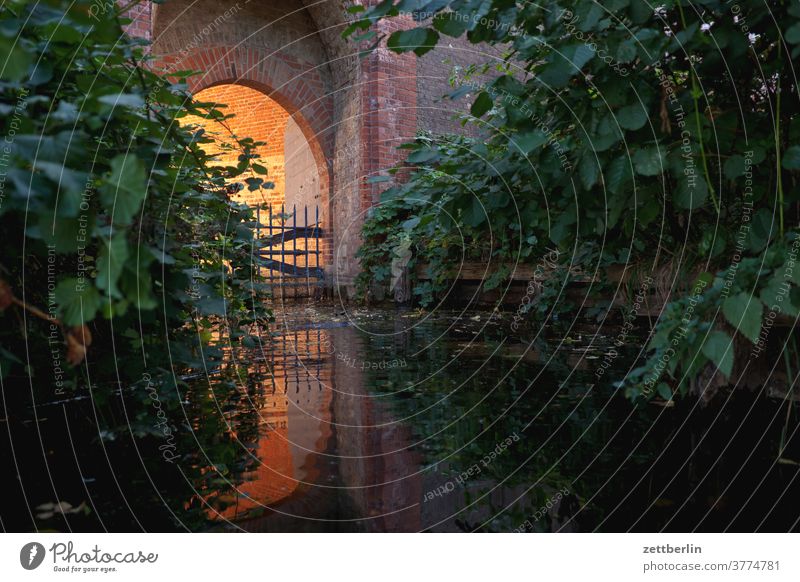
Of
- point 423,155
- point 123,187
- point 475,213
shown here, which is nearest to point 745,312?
point 475,213

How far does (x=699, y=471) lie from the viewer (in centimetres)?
180

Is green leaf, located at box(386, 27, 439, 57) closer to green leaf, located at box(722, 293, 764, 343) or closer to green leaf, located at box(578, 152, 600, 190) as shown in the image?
green leaf, located at box(578, 152, 600, 190)

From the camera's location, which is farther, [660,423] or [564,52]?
[660,423]

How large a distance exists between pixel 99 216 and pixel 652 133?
144cm

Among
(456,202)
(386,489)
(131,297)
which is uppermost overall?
(456,202)

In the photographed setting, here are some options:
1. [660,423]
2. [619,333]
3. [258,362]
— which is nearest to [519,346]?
[619,333]

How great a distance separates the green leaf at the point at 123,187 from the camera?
35.9 inches

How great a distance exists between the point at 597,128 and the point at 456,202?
483 millimetres

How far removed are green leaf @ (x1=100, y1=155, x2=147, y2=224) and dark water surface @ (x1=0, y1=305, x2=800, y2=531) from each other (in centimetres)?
85

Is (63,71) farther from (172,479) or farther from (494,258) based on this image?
(494,258)
